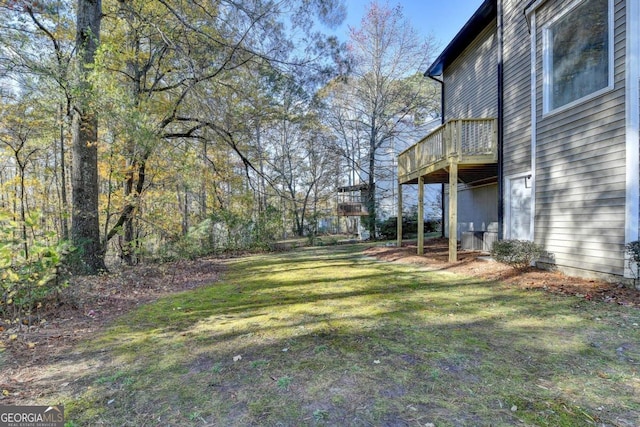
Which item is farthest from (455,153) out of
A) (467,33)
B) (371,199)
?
(371,199)

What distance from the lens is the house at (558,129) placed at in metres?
4.40

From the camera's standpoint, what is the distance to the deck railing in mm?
7160

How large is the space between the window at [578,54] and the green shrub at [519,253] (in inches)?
103

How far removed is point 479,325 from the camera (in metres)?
3.42

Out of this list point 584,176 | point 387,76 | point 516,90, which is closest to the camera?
point 584,176

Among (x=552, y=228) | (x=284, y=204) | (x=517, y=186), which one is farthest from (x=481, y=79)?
(x=284, y=204)

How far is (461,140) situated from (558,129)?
205 cm

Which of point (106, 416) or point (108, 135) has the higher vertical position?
point (108, 135)

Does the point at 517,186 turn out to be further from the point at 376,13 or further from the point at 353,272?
the point at 376,13

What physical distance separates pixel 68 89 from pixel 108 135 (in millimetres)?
2349

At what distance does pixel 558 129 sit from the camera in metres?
5.55

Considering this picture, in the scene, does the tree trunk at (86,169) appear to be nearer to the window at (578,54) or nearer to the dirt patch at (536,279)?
the dirt patch at (536,279)

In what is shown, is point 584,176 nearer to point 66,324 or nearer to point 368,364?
point 368,364

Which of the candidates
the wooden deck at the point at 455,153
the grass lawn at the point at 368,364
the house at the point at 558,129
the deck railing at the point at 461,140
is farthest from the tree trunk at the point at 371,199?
the grass lawn at the point at 368,364
